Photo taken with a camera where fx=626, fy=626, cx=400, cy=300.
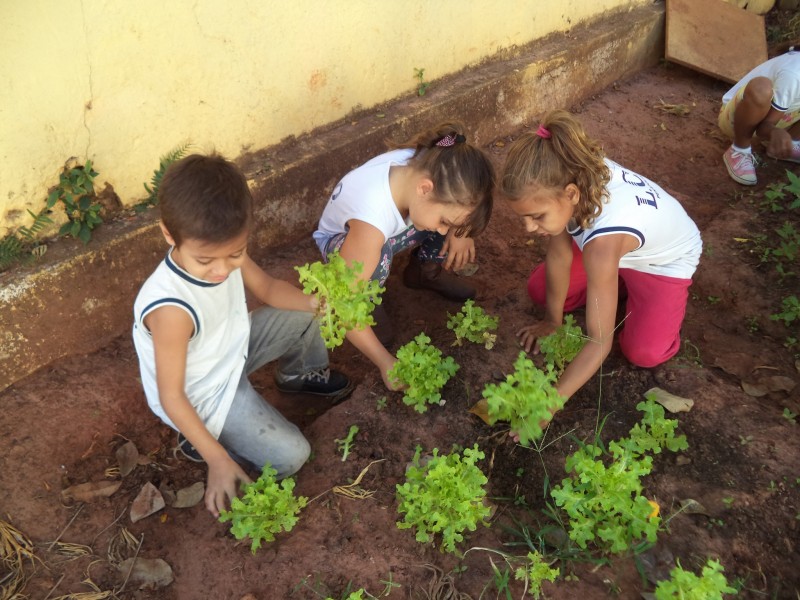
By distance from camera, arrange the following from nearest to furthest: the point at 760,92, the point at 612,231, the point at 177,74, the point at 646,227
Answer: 1. the point at 612,231
2. the point at 646,227
3. the point at 177,74
4. the point at 760,92

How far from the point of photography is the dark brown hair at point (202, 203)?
2084mm

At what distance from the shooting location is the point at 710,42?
5.97 meters

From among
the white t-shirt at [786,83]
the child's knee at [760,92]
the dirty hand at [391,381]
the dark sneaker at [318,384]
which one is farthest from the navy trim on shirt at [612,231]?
the white t-shirt at [786,83]

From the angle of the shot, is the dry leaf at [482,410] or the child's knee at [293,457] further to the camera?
the dry leaf at [482,410]

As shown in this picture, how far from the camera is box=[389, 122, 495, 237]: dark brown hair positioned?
8.67ft

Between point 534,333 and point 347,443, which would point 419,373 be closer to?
point 347,443

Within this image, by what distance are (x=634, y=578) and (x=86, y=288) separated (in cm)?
263

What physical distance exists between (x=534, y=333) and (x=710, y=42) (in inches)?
176

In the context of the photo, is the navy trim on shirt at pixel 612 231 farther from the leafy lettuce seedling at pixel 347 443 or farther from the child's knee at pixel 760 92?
the child's knee at pixel 760 92

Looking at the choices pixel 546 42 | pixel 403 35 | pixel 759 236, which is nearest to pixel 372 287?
pixel 403 35

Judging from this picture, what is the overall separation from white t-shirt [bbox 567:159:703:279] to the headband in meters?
0.68

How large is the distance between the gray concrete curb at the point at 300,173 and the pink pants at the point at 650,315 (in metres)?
1.48

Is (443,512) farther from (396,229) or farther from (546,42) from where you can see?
(546,42)

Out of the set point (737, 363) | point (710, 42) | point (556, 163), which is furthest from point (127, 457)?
point (710, 42)
